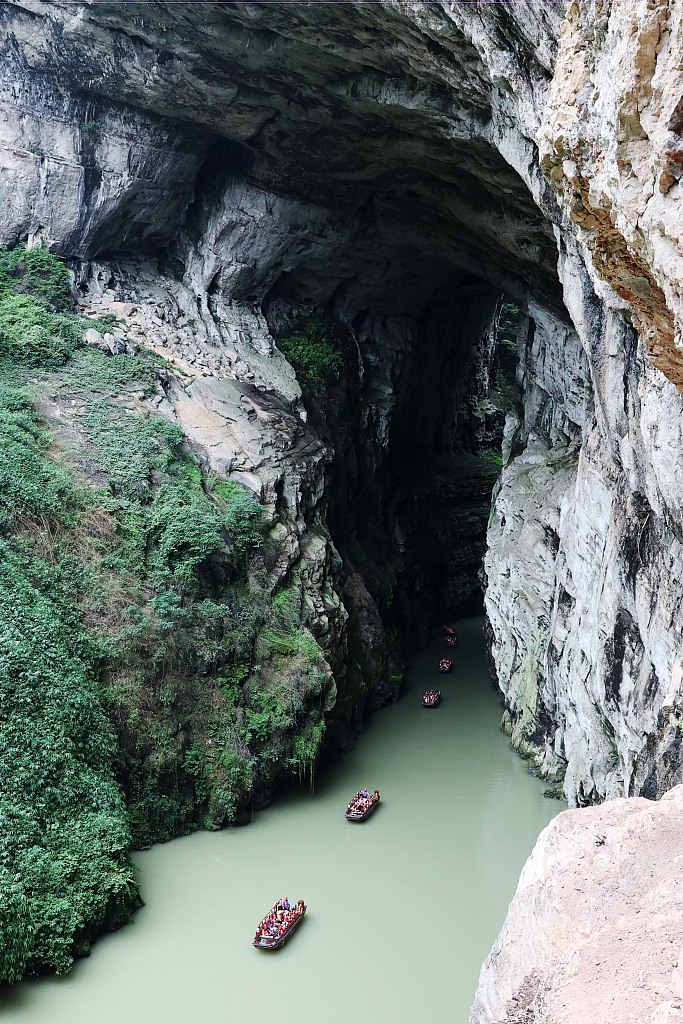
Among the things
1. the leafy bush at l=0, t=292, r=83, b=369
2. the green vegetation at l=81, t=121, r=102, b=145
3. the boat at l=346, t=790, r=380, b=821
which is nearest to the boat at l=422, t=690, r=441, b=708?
the boat at l=346, t=790, r=380, b=821

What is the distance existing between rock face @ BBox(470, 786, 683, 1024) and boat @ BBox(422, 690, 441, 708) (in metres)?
12.5

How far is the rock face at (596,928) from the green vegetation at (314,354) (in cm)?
1480

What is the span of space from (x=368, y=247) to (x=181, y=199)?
14.0 feet

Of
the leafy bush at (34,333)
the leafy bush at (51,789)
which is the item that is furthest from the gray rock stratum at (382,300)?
the leafy bush at (51,789)

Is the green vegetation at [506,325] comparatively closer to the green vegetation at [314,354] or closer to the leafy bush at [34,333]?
the green vegetation at [314,354]

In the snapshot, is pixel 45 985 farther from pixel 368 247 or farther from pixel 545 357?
pixel 368 247

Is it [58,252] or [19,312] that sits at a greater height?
[58,252]

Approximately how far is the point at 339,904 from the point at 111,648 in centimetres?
480

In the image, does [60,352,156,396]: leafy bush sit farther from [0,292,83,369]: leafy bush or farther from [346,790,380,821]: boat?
[346,790,380,821]: boat

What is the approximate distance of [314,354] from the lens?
18.8 m

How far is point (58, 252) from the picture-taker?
16859 millimetres

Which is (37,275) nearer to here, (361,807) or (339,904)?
(361,807)

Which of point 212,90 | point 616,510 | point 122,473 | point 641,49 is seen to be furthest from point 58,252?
point 641,49

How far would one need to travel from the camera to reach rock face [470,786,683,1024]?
130 inches
